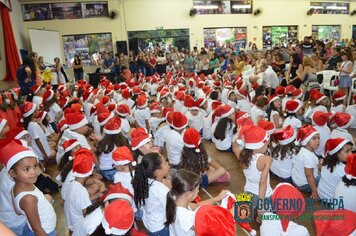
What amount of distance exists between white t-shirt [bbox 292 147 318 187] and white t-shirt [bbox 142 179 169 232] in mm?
1551

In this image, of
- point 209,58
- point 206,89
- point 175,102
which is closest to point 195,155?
point 175,102

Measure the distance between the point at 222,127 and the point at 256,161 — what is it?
1901 millimetres

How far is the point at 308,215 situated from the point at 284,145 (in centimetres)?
79

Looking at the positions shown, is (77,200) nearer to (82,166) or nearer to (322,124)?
(82,166)

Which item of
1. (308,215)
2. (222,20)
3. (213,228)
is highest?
(222,20)

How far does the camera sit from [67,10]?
13562 mm

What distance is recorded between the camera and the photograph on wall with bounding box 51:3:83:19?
13414mm

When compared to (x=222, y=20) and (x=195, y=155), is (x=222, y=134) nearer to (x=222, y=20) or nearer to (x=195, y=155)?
(x=195, y=155)

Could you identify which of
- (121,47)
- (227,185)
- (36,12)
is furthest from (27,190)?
(36,12)

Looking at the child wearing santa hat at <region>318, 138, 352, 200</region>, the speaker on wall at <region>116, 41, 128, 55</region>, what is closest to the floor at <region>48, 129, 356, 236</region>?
the child wearing santa hat at <region>318, 138, 352, 200</region>

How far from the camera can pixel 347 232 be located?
1875mm

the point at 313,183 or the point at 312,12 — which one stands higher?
the point at 312,12

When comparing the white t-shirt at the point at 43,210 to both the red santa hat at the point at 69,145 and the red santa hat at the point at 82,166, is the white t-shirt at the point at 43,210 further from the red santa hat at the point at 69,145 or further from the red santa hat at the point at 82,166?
the red santa hat at the point at 69,145

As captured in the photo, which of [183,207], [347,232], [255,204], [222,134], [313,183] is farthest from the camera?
[222,134]
